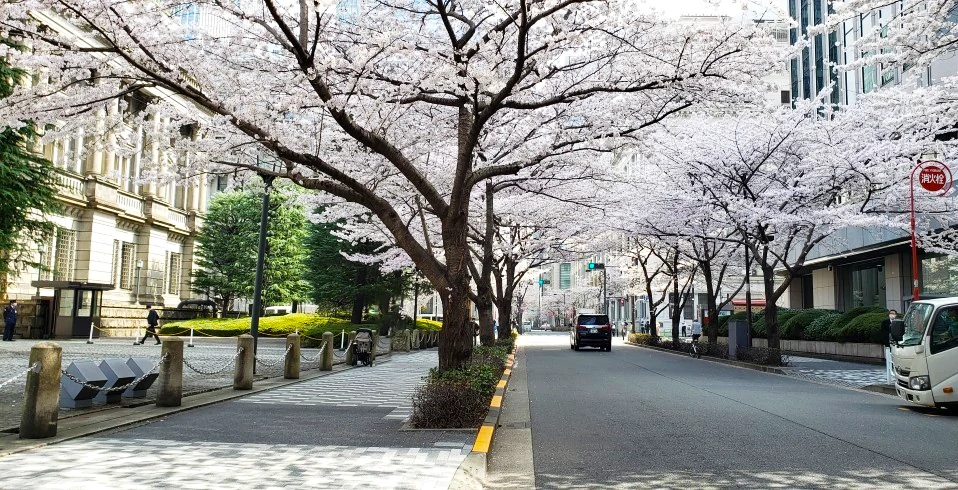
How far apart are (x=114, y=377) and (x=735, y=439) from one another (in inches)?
361

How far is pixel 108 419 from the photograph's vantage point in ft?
33.5

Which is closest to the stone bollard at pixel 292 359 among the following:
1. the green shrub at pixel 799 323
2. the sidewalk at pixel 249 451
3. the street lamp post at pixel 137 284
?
the sidewalk at pixel 249 451

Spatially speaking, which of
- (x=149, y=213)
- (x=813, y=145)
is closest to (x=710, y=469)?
(x=813, y=145)

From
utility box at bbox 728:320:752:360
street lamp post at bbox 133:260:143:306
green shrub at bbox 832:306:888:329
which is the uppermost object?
street lamp post at bbox 133:260:143:306

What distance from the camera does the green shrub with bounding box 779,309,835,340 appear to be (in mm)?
35031

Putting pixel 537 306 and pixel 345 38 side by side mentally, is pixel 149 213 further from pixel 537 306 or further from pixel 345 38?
pixel 537 306

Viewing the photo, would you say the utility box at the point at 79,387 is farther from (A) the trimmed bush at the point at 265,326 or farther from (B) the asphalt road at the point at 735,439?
(A) the trimmed bush at the point at 265,326

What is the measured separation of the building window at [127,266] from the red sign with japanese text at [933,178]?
45.2m

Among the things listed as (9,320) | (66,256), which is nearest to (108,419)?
(9,320)

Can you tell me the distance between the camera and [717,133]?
86.7 feet

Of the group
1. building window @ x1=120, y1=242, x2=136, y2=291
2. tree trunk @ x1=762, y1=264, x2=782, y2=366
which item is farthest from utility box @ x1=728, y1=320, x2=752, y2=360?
building window @ x1=120, y1=242, x2=136, y2=291

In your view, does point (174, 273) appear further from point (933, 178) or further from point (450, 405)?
point (450, 405)

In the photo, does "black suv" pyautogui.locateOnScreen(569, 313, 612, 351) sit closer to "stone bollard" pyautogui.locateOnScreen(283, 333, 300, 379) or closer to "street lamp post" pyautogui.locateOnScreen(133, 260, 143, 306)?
"stone bollard" pyautogui.locateOnScreen(283, 333, 300, 379)

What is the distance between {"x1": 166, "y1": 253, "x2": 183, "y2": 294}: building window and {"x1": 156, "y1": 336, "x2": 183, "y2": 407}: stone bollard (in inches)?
1812
